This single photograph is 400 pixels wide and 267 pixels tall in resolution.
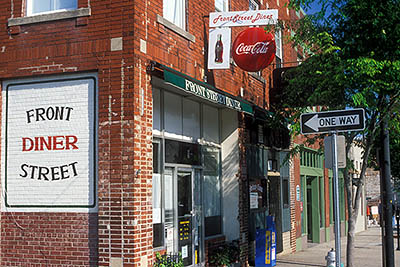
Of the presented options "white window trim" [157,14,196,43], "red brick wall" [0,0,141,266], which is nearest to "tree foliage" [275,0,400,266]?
"white window trim" [157,14,196,43]

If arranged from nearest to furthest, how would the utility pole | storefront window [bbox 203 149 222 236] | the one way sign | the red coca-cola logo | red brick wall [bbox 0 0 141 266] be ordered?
the one way sign, red brick wall [bbox 0 0 141 266], the utility pole, the red coca-cola logo, storefront window [bbox 203 149 222 236]

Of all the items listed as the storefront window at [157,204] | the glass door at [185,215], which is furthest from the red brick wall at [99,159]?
the glass door at [185,215]

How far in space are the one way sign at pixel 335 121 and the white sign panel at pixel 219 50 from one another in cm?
428

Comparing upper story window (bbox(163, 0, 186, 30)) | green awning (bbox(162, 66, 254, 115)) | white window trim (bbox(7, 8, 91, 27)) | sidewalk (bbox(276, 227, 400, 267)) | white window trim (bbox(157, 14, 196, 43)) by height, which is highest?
upper story window (bbox(163, 0, 186, 30))

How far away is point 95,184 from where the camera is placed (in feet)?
30.1

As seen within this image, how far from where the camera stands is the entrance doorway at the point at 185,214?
10.8 m

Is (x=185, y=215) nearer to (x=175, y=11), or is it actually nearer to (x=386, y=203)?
(x=175, y=11)

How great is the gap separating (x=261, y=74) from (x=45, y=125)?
8202 mm

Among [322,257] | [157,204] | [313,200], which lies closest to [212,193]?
[157,204]

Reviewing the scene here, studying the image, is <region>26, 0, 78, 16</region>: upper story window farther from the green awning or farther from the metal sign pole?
the metal sign pole

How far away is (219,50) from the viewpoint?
39.4ft

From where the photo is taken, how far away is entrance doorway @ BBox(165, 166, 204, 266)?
10828mm

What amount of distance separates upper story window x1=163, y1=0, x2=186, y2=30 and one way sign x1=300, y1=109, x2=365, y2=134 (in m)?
4.11

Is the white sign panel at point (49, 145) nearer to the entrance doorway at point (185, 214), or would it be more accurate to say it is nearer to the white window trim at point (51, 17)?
the white window trim at point (51, 17)
